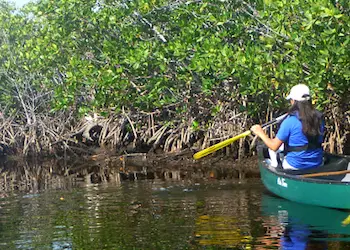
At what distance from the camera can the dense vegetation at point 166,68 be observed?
8.95 meters

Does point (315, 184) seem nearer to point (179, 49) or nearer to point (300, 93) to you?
point (300, 93)

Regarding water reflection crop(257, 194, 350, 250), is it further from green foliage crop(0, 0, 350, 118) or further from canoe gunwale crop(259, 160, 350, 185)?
green foliage crop(0, 0, 350, 118)

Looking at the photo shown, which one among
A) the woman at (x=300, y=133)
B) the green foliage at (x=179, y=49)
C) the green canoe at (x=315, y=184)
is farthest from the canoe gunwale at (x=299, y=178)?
the green foliage at (x=179, y=49)

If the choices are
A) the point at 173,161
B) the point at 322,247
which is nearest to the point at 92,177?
the point at 173,161

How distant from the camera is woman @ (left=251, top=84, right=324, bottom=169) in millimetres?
7172

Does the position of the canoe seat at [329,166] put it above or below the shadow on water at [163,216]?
above

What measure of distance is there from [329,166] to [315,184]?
655 millimetres

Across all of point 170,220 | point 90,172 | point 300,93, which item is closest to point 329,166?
point 300,93

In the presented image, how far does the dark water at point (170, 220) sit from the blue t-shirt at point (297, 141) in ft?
1.43

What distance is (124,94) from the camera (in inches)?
506

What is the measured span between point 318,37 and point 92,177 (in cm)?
474

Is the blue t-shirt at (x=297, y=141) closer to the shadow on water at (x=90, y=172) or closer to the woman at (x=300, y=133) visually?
the woman at (x=300, y=133)

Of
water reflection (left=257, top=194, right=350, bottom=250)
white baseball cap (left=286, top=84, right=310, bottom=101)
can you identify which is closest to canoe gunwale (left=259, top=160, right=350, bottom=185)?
water reflection (left=257, top=194, right=350, bottom=250)

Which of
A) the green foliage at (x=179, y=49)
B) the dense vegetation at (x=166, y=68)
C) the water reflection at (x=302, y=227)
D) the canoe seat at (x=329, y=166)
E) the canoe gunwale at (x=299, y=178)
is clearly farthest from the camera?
the dense vegetation at (x=166, y=68)
